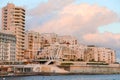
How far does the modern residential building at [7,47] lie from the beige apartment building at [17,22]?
5314mm

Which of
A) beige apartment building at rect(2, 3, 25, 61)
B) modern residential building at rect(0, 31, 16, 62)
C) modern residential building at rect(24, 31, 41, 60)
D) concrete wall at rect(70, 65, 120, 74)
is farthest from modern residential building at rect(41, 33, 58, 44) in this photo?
modern residential building at rect(0, 31, 16, 62)

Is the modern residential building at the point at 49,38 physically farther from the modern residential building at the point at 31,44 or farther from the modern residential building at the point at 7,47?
the modern residential building at the point at 7,47

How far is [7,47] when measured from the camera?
12381 centimetres

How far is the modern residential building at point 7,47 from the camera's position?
122 meters

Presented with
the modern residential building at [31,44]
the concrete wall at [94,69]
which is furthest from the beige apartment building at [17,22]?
the concrete wall at [94,69]

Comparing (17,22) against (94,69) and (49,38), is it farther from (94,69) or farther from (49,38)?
(49,38)

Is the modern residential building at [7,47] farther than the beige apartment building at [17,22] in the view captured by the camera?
No

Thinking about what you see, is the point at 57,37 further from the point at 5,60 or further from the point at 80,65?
the point at 5,60

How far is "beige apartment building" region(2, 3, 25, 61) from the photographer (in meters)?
133

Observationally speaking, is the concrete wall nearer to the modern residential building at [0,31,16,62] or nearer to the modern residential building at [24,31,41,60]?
the modern residential building at [0,31,16,62]

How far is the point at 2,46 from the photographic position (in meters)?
122

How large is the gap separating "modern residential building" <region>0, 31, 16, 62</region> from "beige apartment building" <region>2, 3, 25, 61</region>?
531 cm

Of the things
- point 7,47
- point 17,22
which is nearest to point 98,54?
point 17,22

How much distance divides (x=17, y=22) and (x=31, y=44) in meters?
22.7
